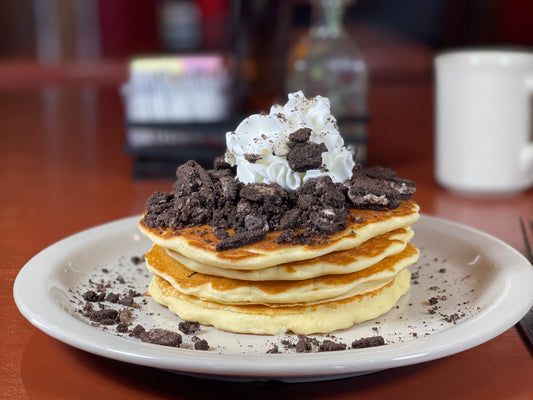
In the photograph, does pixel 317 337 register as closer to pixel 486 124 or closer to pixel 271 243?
pixel 271 243

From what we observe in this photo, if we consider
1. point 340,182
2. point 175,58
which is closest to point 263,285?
point 340,182

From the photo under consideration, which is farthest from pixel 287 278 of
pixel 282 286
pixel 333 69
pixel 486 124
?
pixel 333 69

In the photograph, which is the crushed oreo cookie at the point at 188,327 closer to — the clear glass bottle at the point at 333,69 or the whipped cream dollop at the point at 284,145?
the whipped cream dollop at the point at 284,145

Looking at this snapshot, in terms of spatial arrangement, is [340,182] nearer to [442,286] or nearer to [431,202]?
[442,286]

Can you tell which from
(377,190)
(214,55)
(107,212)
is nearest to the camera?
(377,190)

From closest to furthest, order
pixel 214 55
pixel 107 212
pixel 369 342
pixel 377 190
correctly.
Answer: pixel 369 342 < pixel 377 190 < pixel 107 212 < pixel 214 55

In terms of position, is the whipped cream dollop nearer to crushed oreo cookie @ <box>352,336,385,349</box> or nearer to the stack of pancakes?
the stack of pancakes
